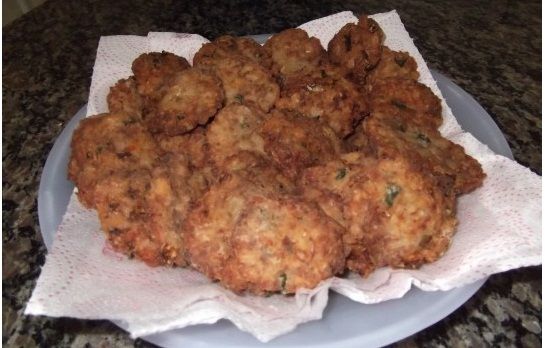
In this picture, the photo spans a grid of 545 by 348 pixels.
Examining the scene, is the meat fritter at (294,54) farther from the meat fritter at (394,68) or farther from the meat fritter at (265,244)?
the meat fritter at (265,244)

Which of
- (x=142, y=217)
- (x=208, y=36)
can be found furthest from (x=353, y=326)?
(x=208, y=36)

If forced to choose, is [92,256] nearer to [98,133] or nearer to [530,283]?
[98,133]

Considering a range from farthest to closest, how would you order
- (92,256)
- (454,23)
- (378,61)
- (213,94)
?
1. (454,23)
2. (378,61)
3. (213,94)
4. (92,256)

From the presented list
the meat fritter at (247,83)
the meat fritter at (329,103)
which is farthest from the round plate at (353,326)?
the meat fritter at (247,83)

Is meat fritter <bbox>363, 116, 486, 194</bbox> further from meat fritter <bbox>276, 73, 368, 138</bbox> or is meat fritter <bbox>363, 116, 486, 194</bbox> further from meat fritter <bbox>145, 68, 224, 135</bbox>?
meat fritter <bbox>145, 68, 224, 135</bbox>

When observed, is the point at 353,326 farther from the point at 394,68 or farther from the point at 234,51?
the point at 234,51

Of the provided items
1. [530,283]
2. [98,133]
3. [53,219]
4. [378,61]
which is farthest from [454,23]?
[53,219]
